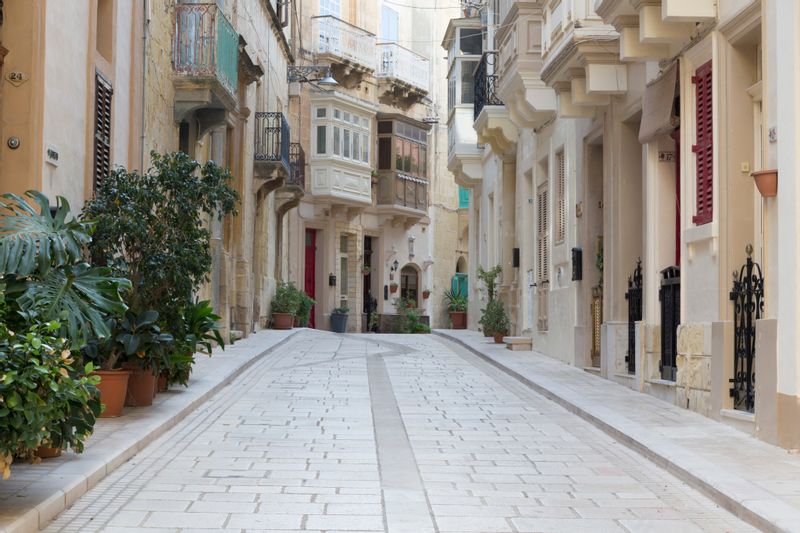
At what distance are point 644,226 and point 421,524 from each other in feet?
27.6

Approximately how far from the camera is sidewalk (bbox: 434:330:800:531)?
6887 mm

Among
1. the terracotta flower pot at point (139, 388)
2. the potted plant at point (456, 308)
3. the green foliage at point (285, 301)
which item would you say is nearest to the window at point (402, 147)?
the potted plant at point (456, 308)

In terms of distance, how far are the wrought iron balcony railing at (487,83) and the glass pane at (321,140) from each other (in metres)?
13.7

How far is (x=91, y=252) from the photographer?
11.5 meters

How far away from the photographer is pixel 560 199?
20.2 meters

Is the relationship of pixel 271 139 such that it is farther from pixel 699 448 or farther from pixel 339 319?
pixel 699 448

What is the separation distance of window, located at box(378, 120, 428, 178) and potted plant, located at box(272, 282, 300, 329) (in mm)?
13892

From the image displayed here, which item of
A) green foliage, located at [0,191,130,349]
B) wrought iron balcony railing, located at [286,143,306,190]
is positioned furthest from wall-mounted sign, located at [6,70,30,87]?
wrought iron balcony railing, located at [286,143,306,190]

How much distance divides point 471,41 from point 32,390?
29917 mm

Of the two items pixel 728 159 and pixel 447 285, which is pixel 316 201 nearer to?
pixel 447 285

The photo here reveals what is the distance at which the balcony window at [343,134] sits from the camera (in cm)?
4025

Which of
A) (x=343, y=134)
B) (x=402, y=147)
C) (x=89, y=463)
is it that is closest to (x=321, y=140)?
(x=343, y=134)

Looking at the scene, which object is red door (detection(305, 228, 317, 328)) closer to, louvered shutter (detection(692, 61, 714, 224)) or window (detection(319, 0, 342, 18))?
window (detection(319, 0, 342, 18))

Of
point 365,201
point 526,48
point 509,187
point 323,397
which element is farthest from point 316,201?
point 323,397
